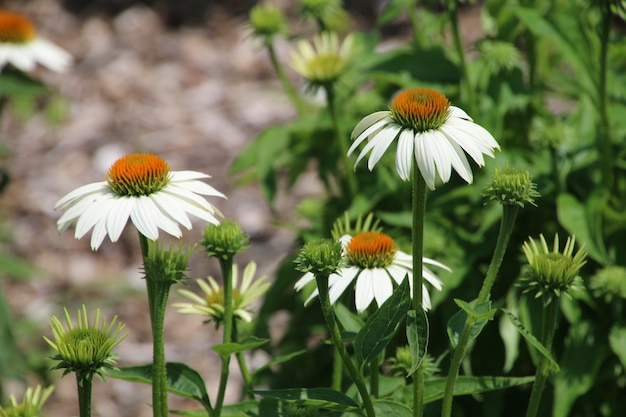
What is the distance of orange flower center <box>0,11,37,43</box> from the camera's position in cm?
235

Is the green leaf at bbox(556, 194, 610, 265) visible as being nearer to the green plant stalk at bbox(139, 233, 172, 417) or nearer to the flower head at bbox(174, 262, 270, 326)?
the flower head at bbox(174, 262, 270, 326)

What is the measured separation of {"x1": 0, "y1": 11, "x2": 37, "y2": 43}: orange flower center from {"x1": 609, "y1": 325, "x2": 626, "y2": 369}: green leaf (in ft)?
5.79

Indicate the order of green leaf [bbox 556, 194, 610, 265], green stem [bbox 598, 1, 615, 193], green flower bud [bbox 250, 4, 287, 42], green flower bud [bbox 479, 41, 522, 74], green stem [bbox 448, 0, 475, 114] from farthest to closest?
1. green flower bud [bbox 250, 4, 287, 42]
2. green flower bud [bbox 479, 41, 522, 74]
3. green stem [bbox 448, 0, 475, 114]
4. green leaf [bbox 556, 194, 610, 265]
5. green stem [bbox 598, 1, 615, 193]

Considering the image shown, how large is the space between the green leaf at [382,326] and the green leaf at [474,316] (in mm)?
62

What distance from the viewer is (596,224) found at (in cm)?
154

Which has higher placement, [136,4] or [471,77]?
[136,4]

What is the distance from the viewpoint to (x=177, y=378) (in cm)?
104

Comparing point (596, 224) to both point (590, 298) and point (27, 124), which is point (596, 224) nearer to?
point (590, 298)

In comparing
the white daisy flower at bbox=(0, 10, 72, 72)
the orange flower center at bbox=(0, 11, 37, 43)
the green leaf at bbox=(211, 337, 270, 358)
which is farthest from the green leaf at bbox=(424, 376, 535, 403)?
the orange flower center at bbox=(0, 11, 37, 43)

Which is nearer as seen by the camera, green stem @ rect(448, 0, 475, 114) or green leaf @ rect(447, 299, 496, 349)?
green leaf @ rect(447, 299, 496, 349)

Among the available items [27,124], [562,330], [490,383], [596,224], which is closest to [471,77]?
[596,224]

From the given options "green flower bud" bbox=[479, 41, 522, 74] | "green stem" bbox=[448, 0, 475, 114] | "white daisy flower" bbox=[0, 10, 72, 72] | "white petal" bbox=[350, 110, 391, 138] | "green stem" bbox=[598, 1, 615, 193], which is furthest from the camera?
"white daisy flower" bbox=[0, 10, 72, 72]

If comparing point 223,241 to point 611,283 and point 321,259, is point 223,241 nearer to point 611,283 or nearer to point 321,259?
point 321,259

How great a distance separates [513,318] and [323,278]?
0.68 ft
